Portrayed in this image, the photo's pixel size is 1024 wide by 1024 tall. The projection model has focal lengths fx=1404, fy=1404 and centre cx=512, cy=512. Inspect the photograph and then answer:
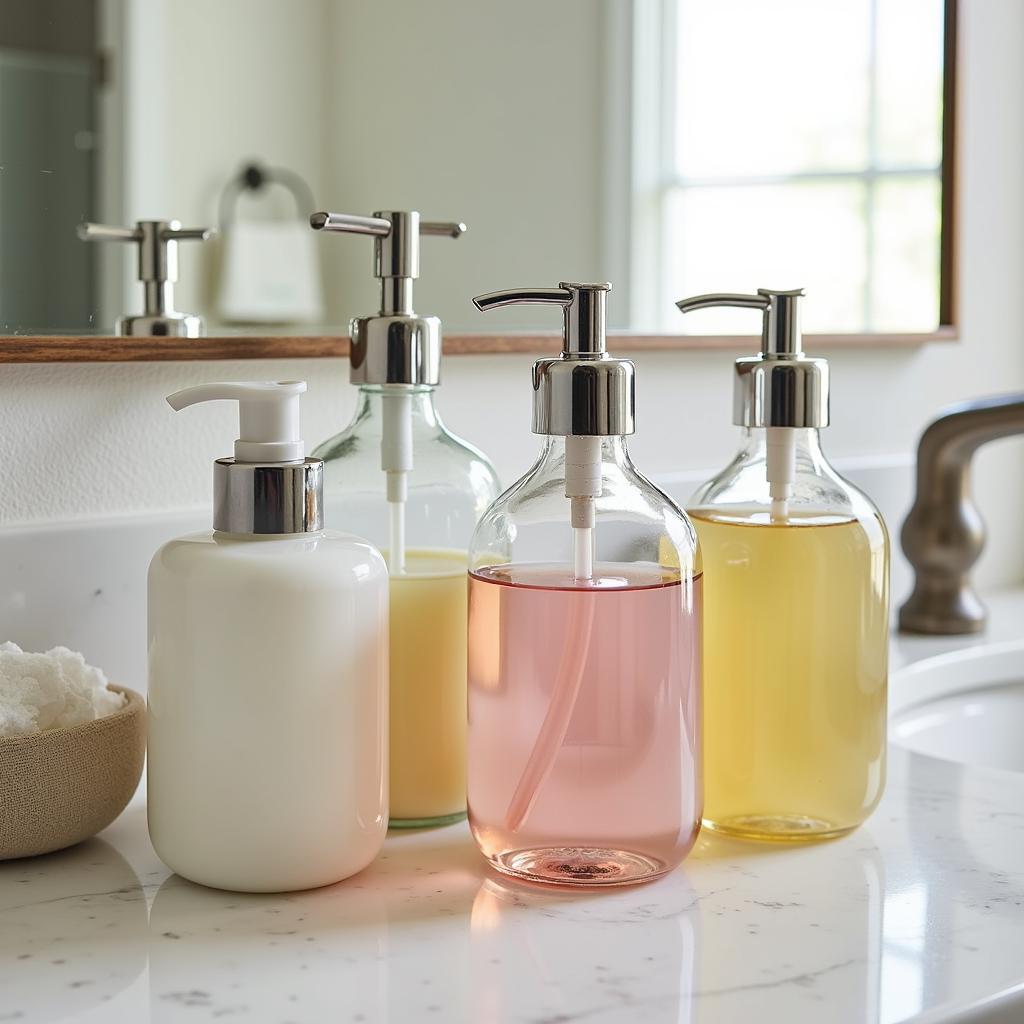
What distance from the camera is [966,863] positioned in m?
0.62

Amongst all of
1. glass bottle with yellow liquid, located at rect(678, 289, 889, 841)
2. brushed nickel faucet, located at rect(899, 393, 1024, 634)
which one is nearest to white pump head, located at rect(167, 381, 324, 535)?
glass bottle with yellow liquid, located at rect(678, 289, 889, 841)

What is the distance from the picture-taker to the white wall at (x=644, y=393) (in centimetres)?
69

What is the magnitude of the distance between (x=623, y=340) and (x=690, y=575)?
15.2 inches

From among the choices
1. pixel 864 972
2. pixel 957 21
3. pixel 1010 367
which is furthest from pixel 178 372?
pixel 1010 367

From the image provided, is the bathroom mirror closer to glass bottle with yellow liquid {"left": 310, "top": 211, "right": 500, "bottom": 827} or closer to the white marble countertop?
glass bottle with yellow liquid {"left": 310, "top": 211, "right": 500, "bottom": 827}

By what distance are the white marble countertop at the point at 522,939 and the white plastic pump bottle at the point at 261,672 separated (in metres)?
0.03

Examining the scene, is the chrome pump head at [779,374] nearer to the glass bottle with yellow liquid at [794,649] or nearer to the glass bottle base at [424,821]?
the glass bottle with yellow liquid at [794,649]

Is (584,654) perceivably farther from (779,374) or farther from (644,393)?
(644,393)

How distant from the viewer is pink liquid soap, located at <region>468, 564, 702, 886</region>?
22.2 inches

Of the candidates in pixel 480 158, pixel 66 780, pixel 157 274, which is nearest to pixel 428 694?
pixel 66 780

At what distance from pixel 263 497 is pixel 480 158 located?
0.40 metres

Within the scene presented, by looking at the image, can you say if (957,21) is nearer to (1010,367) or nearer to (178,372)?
(1010,367)

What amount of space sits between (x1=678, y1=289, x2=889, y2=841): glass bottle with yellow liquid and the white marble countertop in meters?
0.02

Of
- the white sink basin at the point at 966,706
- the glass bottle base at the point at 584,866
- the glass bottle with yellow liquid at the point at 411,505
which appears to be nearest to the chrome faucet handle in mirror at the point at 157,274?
the glass bottle with yellow liquid at the point at 411,505
